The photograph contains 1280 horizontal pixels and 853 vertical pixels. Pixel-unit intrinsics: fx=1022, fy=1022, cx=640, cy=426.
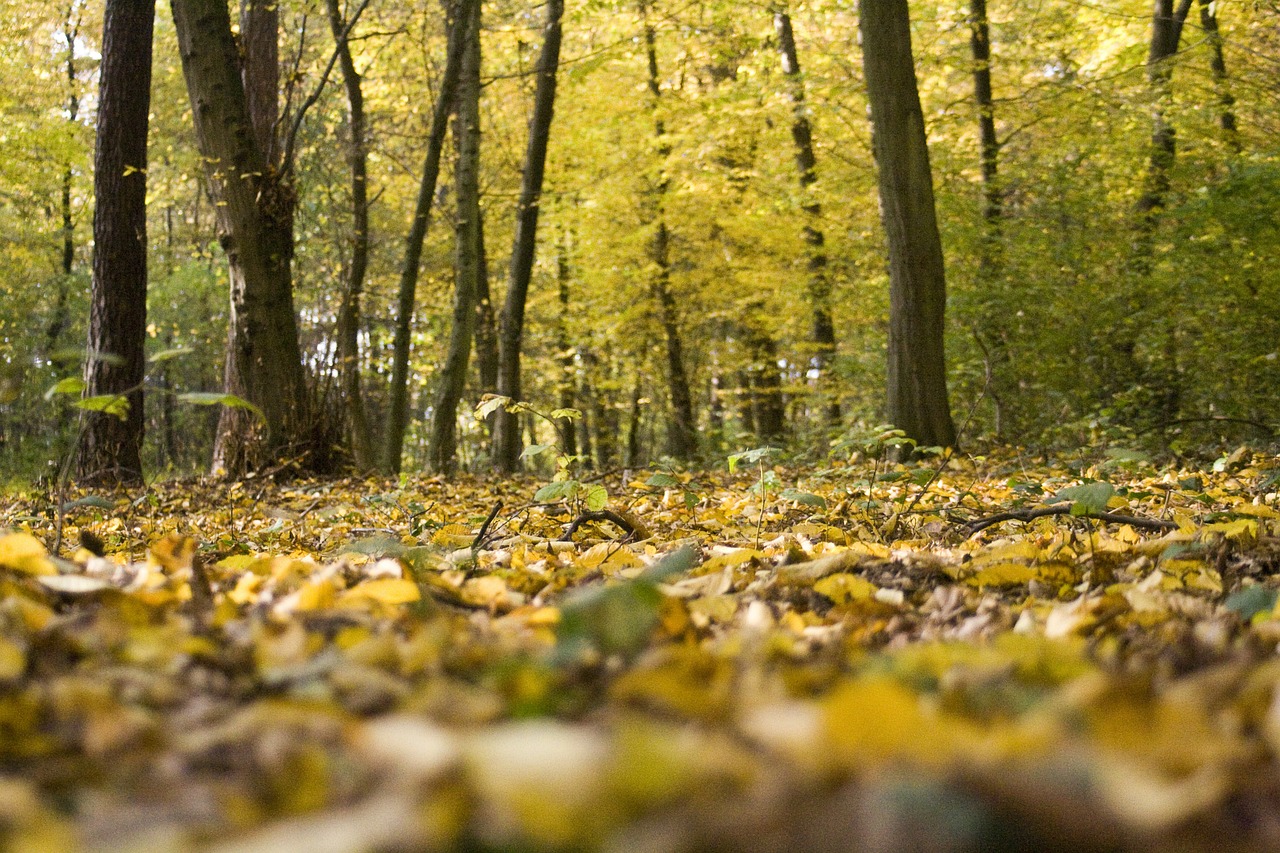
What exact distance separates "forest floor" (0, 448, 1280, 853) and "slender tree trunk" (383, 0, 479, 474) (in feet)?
22.4

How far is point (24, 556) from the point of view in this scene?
150 cm

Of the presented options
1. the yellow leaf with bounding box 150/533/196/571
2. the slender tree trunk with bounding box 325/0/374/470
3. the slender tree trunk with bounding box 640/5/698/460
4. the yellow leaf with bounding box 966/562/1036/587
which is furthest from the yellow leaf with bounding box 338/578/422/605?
the slender tree trunk with bounding box 640/5/698/460

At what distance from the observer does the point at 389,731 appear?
27.7 inches

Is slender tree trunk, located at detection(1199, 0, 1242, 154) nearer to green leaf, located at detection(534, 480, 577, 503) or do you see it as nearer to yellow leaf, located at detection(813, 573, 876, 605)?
green leaf, located at detection(534, 480, 577, 503)

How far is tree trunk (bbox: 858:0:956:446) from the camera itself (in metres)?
6.84

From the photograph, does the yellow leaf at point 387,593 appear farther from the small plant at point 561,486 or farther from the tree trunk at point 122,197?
the tree trunk at point 122,197

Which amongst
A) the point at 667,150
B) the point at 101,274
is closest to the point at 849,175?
the point at 667,150

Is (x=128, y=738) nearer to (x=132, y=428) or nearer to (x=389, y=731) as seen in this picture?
(x=389, y=731)

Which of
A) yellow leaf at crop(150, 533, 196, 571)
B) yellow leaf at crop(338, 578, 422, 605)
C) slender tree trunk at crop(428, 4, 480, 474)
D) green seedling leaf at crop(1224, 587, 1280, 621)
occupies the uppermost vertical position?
slender tree trunk at crop(428, 4, 480, 474)

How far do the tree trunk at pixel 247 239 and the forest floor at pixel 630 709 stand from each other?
17.1 ft

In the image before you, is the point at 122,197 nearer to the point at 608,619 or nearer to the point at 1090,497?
the point at 1090,497

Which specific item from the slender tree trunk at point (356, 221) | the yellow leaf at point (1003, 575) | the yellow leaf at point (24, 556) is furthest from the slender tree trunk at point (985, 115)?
the yellow leaf at point (24, 556)

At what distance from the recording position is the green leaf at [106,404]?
188 centimetres

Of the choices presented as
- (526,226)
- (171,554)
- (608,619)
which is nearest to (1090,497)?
(608,619)
